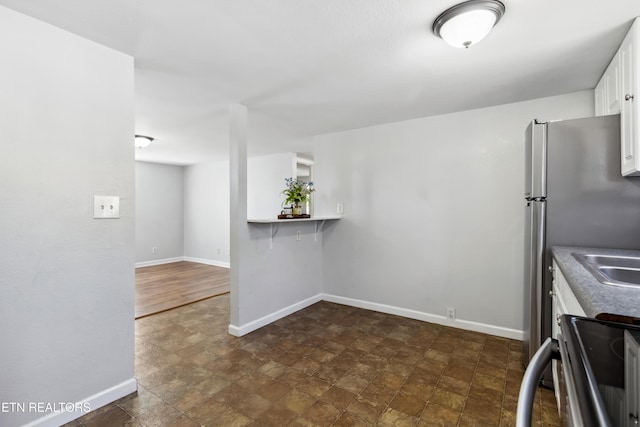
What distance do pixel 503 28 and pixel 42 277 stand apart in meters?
2.76

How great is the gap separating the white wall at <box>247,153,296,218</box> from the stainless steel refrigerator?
3826mm

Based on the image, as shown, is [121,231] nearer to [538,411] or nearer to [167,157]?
[538,411]

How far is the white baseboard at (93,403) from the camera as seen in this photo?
158 centimetres

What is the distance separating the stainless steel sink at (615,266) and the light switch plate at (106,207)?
2528mm

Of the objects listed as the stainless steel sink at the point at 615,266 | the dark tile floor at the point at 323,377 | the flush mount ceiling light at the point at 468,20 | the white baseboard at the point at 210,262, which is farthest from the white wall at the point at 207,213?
the stainless steel sink at the point at 615,266

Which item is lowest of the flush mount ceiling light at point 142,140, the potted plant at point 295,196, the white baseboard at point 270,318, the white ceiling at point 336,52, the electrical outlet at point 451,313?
the white baseboard at point 270,318

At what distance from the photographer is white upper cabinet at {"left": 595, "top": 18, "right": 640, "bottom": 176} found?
5.02 feet

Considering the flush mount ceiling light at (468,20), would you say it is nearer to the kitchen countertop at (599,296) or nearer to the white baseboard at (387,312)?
the kitchen countertop at (599,296)

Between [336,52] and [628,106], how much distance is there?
163cm

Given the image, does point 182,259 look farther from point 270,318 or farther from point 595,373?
point 595,373

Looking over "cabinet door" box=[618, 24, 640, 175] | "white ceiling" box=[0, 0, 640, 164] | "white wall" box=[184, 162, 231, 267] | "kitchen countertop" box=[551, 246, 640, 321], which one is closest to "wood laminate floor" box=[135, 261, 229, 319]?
"white wall" box=[184, 162, 231, 267]

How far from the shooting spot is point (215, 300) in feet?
12.9

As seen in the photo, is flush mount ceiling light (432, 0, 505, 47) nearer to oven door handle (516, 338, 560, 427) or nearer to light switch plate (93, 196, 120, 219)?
oven door handle (516, 338, 560, 427)

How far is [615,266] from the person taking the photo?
1.56 metres
